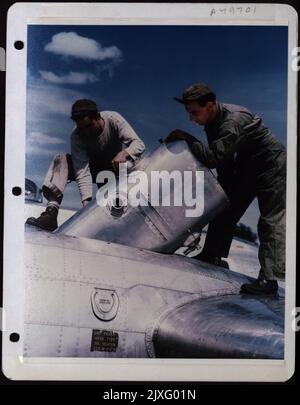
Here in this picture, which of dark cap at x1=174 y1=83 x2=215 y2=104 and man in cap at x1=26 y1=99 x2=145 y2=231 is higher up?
dark cap at x1=174 y1=83 x2=215 y2=104

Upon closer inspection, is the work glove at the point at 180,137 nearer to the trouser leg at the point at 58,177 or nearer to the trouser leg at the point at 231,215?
the trouser leg at the point at 231,215

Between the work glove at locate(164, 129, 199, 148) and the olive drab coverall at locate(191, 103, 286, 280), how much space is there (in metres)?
0.02

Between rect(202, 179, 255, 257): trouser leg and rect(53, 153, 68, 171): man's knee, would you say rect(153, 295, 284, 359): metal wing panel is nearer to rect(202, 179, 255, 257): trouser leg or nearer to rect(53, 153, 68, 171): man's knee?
rect(202, 179, 255, 257): trouser leg

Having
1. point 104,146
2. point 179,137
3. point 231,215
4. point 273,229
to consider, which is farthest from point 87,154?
point 273,229

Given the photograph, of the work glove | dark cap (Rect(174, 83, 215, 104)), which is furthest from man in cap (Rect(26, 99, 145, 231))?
dark cap (Rect(174, 83, 215, 104))

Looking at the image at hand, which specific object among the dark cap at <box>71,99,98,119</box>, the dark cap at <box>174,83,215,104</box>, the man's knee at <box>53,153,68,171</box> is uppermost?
the dark cap at <box>174,83,215,104</box>

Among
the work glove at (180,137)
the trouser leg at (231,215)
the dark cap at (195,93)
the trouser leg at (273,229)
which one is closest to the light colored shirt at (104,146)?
the work glove at (180,137)

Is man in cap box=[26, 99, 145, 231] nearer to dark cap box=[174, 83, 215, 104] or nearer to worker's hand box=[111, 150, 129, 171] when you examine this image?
worker's hand box=[111, 150, 129, 171]

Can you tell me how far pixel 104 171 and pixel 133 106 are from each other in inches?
10.2

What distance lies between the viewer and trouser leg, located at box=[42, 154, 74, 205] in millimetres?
2152

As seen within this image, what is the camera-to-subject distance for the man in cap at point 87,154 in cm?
215

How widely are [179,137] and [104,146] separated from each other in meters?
0.28
